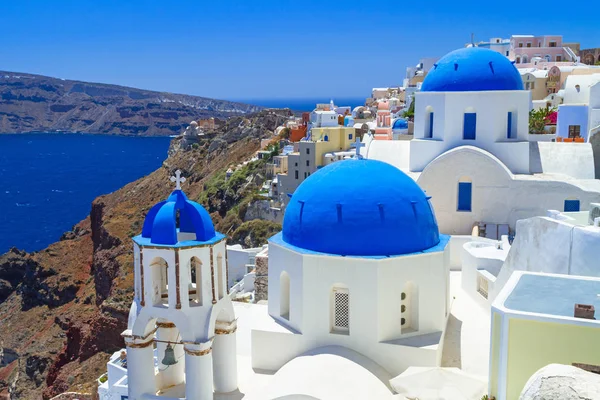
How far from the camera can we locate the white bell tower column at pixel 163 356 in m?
11.9

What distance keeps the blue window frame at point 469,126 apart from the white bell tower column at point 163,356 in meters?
11.2

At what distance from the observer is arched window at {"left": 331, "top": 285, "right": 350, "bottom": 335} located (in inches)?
467

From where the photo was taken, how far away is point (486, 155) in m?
18.1

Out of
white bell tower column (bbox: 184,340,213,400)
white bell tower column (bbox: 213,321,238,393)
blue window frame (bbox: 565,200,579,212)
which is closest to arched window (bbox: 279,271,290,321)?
white bell tower column (bbox: 213,321,238,393)

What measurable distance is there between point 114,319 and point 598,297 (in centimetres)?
3002

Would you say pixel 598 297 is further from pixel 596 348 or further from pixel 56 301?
pixel 56 301

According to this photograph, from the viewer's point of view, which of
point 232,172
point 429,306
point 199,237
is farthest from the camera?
point 232,172

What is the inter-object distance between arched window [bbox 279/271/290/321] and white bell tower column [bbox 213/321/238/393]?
4.78 ft

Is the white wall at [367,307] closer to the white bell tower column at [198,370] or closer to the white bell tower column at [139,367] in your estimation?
the white bell tower column at [198,370]

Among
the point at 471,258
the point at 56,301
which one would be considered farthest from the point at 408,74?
the point at 471,258

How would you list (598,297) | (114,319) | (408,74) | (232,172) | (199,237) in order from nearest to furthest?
(598,297) → (199,237) → (114,319) → (232,172) → (408,74)

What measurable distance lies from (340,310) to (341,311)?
3cm

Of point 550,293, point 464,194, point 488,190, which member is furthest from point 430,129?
point 550,293

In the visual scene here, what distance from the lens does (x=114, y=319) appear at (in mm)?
34812
